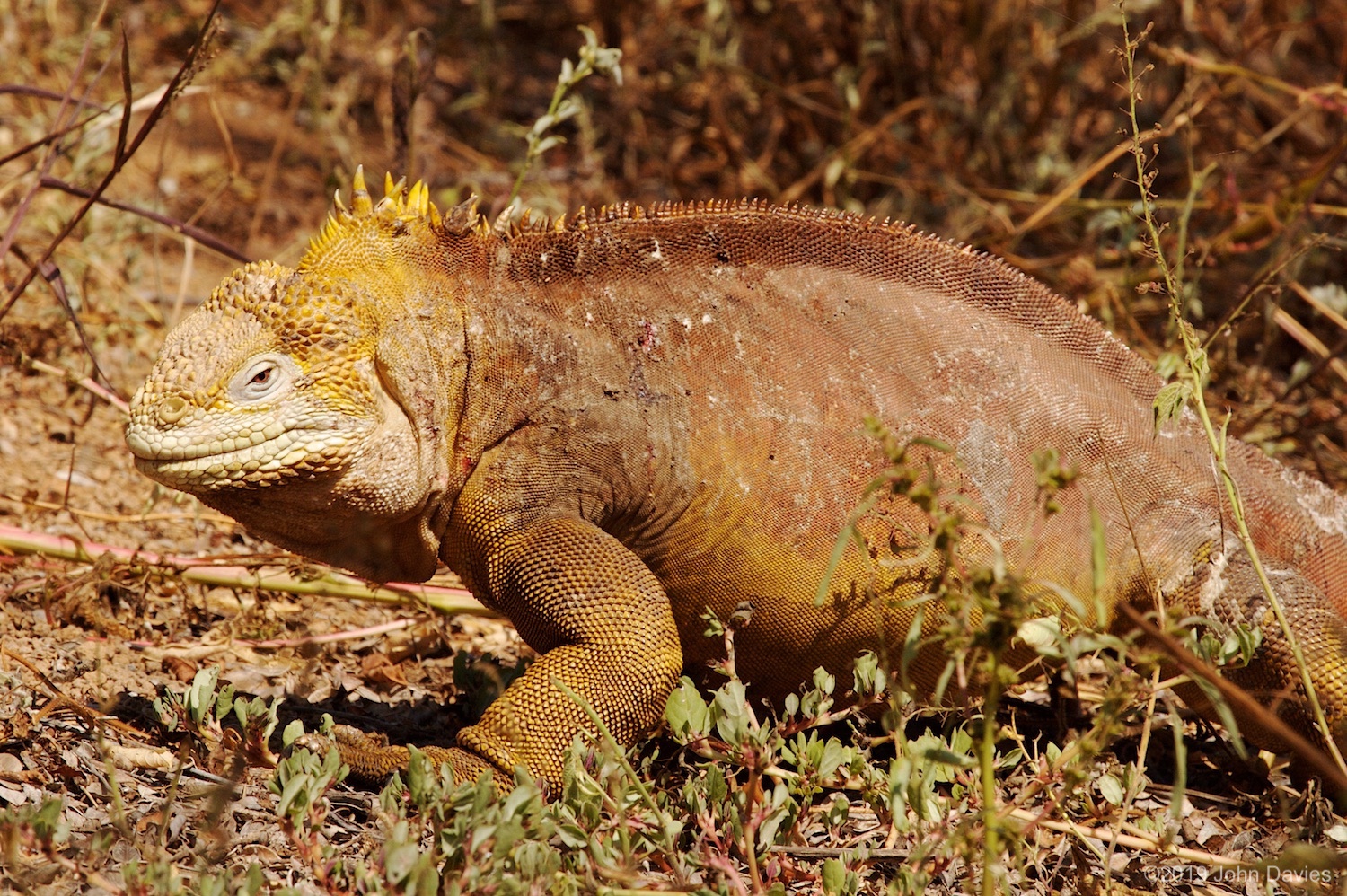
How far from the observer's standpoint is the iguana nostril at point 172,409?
12.1ft

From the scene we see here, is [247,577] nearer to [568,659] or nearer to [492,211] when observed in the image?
[568,659]

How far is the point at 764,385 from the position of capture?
3.98m

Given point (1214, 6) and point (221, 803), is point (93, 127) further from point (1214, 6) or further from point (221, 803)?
point (1214, 6)

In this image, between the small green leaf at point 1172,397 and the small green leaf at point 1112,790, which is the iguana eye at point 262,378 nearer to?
the small green leaf at point 1172,397

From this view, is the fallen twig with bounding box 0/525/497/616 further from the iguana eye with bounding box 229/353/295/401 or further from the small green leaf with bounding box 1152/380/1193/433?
the small green leaf with bounding box 1152/380/1193/433

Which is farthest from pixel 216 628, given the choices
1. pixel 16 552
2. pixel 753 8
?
pixel 753 8

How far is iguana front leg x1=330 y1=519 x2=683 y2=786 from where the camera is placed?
3.63 meters

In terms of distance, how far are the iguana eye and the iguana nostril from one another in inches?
5.4

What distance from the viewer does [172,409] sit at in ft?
12.1

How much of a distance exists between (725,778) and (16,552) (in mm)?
2791

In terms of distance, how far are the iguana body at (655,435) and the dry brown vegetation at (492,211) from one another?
1.93ft

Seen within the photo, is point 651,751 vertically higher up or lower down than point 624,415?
lower down

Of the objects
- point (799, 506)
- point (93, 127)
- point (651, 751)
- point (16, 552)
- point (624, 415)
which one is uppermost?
point (93, 127)

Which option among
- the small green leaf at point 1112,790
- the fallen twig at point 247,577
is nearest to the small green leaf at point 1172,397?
the small green leaf at point 1112,790
